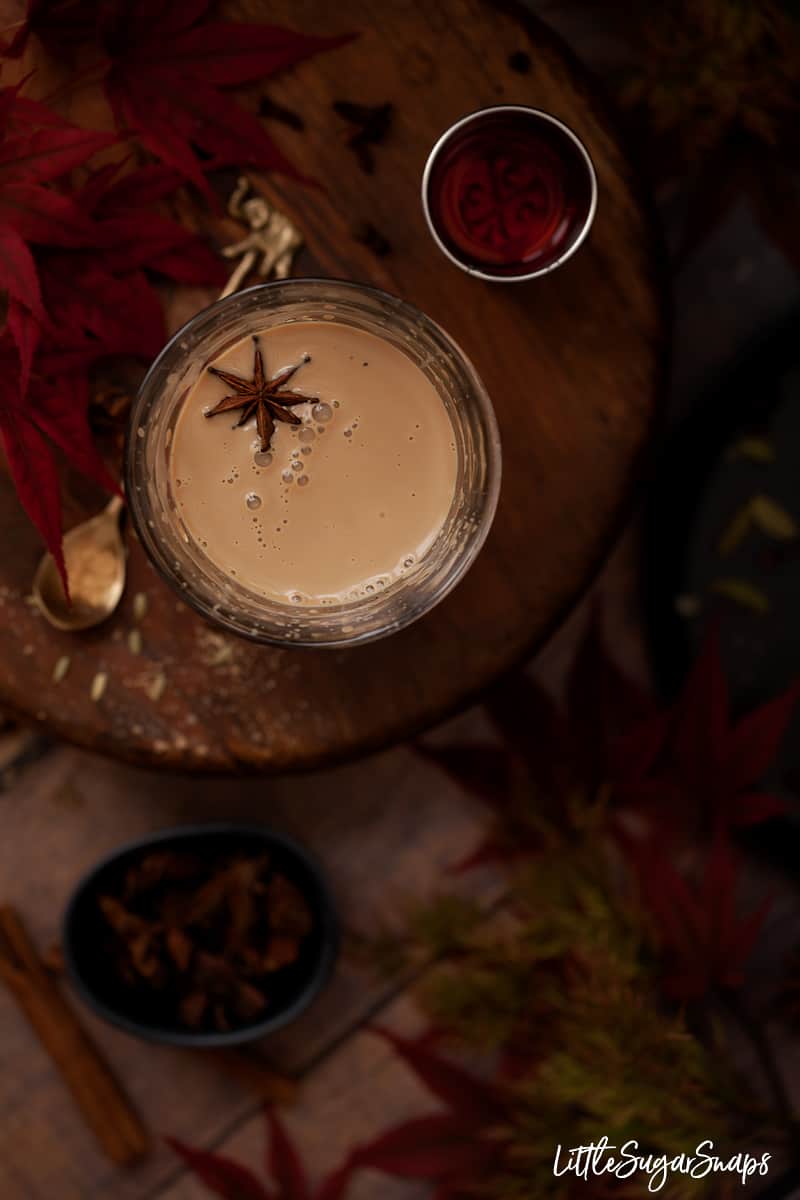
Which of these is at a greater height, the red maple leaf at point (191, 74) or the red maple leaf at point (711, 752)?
the red maple leaf at point (191, 74)

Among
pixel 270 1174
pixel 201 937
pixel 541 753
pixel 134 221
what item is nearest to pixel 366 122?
pixel 134 221

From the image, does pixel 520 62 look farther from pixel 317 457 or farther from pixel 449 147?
pixel 317 457

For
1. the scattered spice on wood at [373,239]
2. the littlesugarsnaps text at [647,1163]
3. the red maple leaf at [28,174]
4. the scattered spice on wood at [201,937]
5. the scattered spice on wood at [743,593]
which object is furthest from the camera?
the scattered spice on wood at [743,593]

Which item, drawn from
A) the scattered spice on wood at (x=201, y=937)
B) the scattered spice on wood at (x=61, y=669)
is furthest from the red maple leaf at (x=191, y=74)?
the scattered spice on wood at (x=201, y=937)

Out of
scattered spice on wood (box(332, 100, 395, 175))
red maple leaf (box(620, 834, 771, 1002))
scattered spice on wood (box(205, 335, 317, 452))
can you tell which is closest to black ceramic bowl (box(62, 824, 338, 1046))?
red maple leaf (box(620, 834, 771, 1002))

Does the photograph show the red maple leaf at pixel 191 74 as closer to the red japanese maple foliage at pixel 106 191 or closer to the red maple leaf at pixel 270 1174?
the red japanese maple foliage at pixel 106 191
